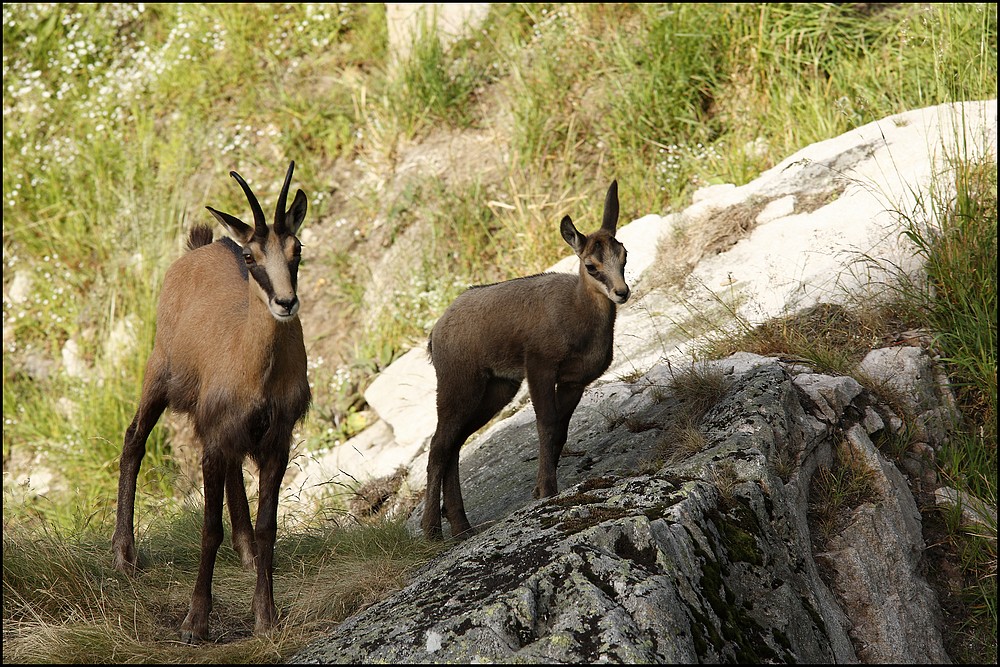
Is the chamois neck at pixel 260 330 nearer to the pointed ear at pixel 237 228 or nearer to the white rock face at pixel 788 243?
the pointed ear at pixel 237 228

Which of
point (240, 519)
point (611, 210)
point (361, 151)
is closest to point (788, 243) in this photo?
point (611, 210)

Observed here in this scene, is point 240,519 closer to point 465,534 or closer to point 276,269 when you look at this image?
point 465,534

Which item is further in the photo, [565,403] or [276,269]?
[565,403]

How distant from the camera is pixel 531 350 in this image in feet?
16.9

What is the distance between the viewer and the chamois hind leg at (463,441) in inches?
209

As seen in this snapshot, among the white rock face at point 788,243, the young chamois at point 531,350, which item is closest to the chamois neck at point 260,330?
the young chamois at point 531,350

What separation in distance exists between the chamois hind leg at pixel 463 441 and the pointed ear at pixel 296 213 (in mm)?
1563

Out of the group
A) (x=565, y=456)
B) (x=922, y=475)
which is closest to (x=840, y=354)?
(x=922, y=475)

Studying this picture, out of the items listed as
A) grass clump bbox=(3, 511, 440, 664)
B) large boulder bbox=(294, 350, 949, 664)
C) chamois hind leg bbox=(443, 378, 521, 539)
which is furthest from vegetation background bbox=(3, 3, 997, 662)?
large boulder bbox=(294, 350, 949, 664)

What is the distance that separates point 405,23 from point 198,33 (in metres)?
3.09

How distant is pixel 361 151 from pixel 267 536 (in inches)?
307

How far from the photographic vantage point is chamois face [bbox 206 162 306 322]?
411 centimetres

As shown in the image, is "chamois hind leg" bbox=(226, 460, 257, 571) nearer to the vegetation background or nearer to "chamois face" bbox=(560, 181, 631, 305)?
the vegetation background

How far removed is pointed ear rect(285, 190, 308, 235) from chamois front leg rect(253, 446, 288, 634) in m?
1.05
